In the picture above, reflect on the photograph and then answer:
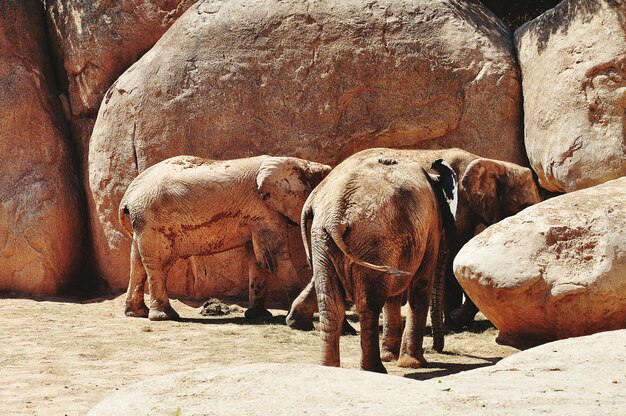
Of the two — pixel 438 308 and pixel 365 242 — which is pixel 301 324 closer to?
pixel 438 308

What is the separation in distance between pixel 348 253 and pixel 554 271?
1.80 meters

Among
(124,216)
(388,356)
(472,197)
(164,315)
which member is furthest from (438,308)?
(124,216)

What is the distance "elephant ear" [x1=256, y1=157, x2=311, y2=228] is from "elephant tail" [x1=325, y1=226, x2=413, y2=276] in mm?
4002

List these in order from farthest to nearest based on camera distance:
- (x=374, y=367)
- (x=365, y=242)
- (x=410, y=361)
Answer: (x=410, y=361) < (x=374, y=367) < (x=365, y=242)

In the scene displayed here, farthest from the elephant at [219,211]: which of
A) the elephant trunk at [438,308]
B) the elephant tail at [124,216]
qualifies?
the elephant trunk at [438,308]

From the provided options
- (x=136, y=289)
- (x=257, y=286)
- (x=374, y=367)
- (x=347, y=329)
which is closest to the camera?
(x=374, y=367)

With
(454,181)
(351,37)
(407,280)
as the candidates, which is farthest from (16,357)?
(351,37)

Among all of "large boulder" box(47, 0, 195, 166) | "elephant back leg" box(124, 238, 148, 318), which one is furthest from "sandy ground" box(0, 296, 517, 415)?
"large boulder" box(47, 0, 195, 166)

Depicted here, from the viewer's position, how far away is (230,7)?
45.1 feet

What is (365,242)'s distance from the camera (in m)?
7.46

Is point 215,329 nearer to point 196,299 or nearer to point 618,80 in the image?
point 196,299

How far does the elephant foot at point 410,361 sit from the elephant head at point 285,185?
344cm

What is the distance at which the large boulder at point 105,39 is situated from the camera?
14.8 metres

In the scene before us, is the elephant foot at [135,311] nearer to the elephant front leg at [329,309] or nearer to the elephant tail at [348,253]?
the elephant front leg at [329,309]
